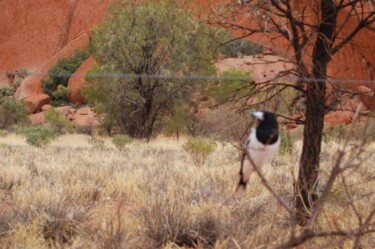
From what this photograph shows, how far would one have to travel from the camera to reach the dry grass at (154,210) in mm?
3837

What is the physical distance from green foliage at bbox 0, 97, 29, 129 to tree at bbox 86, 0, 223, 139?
11.8 metres

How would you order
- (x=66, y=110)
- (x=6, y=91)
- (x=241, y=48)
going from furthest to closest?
(x=6, y=91), (x=66, y=110), (x=241, y=48)

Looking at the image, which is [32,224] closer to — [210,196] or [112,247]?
[112,247]

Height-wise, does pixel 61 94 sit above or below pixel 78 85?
below

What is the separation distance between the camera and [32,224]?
4504 mm

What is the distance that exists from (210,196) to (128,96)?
1487 cm

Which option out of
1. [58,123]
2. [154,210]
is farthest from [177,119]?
[154,210]

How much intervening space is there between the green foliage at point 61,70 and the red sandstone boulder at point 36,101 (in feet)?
2.57

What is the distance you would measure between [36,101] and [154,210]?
34272 millimetres

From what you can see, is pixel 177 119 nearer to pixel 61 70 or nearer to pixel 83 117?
pixel 83 117

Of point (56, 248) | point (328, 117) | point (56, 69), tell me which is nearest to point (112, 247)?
point (56, 248)

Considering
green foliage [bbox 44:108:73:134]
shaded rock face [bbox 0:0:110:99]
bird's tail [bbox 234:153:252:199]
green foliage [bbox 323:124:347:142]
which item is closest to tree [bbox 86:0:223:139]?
green foliage [bbox 44:108:73:134]

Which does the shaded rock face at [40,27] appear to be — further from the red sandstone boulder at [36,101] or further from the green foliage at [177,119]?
the green foliage at [177,119]

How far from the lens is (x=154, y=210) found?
176 inches
